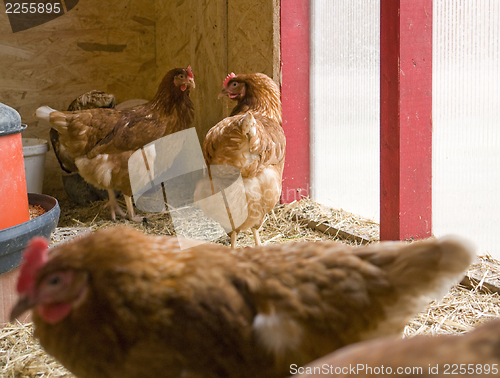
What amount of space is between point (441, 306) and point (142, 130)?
8.67 ft

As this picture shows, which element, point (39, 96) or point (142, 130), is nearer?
point (142, 130)

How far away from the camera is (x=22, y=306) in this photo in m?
0.96

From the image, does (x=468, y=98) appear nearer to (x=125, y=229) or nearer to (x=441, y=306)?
(x=441, y=306)

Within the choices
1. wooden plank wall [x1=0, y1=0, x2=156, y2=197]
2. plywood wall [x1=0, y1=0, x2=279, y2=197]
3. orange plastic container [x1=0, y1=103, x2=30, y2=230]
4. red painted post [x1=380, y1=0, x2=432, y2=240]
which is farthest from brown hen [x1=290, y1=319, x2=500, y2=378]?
wooden plank wall [x1=0, y1=0, x2=156, y2=197]

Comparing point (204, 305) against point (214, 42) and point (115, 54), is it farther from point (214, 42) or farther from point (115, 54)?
point (115, 54)

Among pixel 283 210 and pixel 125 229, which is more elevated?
pixel 125 229

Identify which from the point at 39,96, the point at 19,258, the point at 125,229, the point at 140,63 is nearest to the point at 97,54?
the point at 140,63

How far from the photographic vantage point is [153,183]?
4.00 metres

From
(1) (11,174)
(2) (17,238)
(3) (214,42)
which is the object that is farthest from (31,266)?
(3) (214,42)

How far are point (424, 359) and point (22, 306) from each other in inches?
32.8

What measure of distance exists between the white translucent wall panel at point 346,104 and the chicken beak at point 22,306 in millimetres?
2467

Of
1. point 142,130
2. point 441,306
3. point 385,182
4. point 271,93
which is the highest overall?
point 271,93

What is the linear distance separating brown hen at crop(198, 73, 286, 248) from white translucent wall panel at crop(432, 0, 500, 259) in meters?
0.99

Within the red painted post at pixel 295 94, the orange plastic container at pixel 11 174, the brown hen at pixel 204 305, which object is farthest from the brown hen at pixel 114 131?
the brown hen at pixel 204 305
